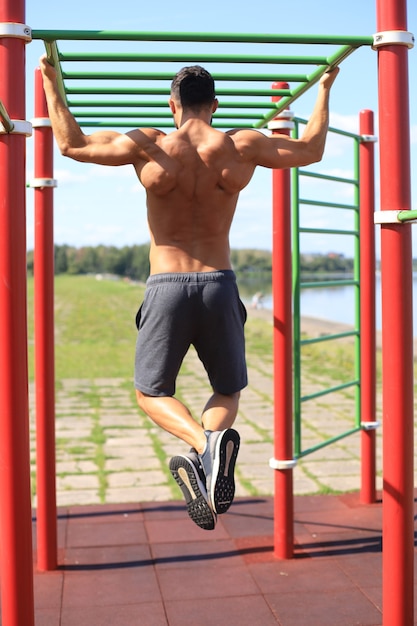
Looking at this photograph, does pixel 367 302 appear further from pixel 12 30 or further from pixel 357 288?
pixel 12 30

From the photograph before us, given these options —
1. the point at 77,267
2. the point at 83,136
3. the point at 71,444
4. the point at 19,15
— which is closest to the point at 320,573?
the point at 83,136

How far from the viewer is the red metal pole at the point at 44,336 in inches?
158

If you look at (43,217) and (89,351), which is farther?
(89,351)

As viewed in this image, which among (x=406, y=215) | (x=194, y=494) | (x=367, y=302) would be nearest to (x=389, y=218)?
(x=406, y=215)

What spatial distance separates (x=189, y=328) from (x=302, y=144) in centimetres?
77

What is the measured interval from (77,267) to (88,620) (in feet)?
376

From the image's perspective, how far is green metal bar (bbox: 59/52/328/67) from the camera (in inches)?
107

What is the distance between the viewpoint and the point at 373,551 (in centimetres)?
432

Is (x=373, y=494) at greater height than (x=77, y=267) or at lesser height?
lesser

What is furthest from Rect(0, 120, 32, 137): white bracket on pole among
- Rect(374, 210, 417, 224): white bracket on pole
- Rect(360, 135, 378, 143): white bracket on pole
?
Rect(360, 135, 378, 143): white bracket on pole

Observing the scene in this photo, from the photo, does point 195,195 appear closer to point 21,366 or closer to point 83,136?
point 83,136

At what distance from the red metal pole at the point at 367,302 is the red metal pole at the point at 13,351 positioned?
298cm

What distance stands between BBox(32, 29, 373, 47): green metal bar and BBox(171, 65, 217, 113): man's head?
0.39 feet

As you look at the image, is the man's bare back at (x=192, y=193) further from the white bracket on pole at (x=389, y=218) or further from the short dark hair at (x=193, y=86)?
the white bracket on pole at (x=389, y=218)
